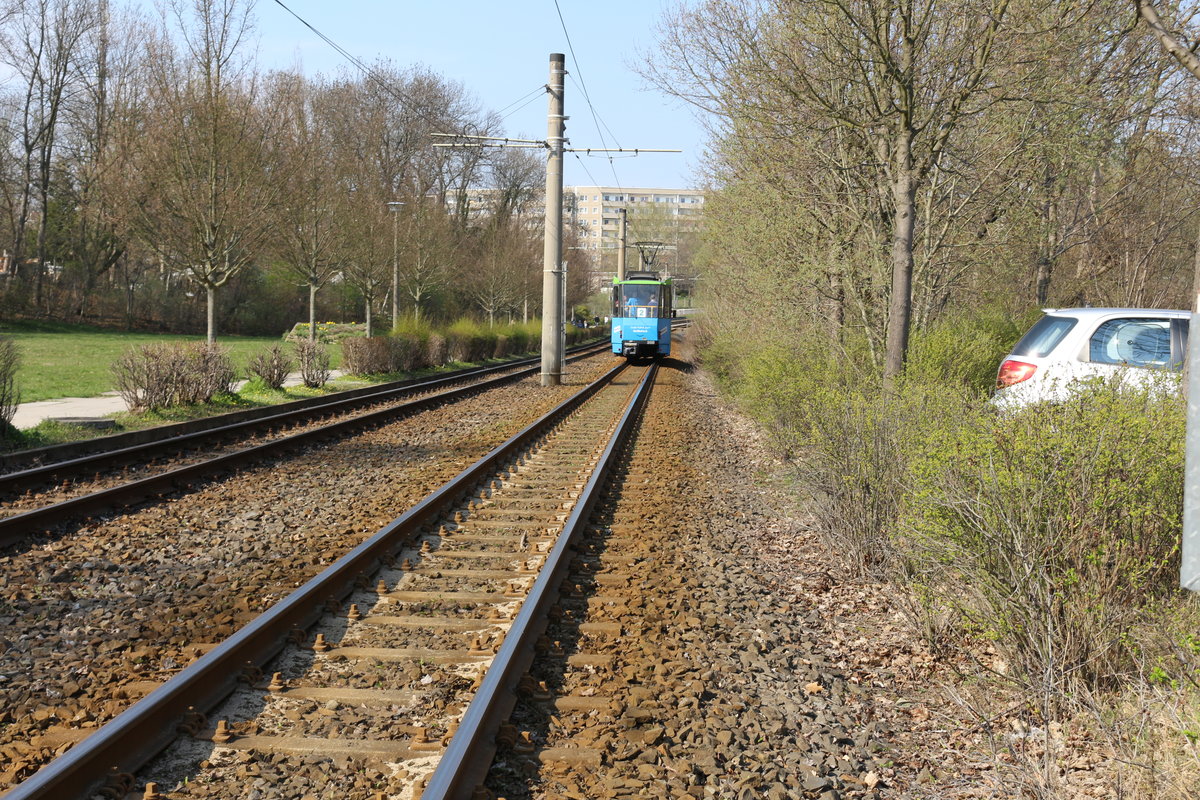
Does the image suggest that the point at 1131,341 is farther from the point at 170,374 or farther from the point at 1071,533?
the point at 170,374

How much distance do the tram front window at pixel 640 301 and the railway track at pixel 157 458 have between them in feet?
53.7

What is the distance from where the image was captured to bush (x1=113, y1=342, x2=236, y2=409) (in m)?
15.4

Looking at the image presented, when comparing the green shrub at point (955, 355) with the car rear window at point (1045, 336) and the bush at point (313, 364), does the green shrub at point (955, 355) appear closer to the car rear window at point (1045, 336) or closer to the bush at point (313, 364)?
the car rear window at point (1045, 336)

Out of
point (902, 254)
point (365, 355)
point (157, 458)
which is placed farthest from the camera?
point (365, 355)

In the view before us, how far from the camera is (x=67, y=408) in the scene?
52.9 feet

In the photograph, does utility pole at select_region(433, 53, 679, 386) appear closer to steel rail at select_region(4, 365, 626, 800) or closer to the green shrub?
the green shrub

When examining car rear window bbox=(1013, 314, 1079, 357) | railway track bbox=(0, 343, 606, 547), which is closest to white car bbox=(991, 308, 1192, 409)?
car rear window bbox=(1013, 314, 1079, 357)

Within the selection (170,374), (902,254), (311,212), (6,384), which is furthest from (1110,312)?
(311,212)

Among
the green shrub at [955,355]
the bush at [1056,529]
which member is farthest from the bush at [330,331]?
the bush at [1056,529]

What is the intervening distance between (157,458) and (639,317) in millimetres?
24440

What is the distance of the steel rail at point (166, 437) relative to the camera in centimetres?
988

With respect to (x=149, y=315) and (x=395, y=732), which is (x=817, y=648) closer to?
(x=395, y=732)

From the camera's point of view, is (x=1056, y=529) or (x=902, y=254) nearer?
(x=1056, y=529)

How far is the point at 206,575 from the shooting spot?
6.61 metres
